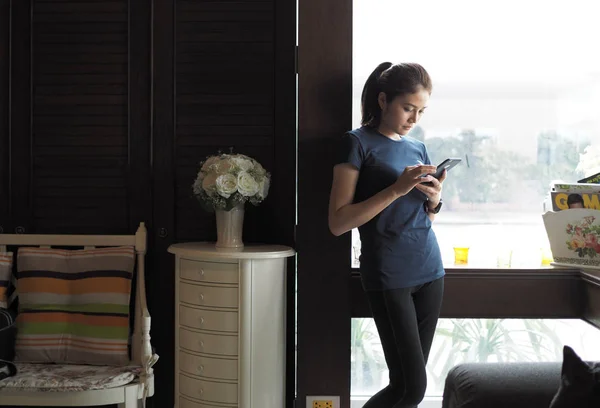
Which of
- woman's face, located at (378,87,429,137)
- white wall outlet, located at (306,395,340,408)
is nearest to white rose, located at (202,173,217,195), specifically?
woman's face, located at (378,87,429,137)

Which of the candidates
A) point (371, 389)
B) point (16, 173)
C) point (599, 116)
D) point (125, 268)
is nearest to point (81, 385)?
point (125, 268)

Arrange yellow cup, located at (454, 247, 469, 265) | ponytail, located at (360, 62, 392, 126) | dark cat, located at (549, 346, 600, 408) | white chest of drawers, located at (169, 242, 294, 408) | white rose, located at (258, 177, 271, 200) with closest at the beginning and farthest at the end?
dark cat, located at (549, 346, 600, 408) < ponytail, located at (360, 62, 392, 126) < white chest of drawers, located at (169, 242, 294, 408) < white rose, located at (258, 177, 271, 200) < yellow cup, located at (454, 247, 469, 265)

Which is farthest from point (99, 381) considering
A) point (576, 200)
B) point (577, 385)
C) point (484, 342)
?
point (576, 200)

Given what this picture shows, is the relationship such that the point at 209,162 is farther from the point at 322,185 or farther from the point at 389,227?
the point at 389,227

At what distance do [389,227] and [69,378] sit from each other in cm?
132

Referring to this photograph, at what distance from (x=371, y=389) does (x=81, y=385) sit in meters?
1.28

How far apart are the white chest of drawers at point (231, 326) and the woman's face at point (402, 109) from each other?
702mm

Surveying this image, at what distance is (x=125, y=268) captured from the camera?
9.66ft

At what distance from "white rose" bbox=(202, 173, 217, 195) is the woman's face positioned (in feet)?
2.38

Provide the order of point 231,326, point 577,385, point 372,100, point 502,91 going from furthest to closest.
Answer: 1. point 502,91
2. point 231,326
3. point 372,100
4. point 577,385

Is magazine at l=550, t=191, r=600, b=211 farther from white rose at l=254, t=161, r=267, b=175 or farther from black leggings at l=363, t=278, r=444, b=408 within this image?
white rose at l=254, t=161, r=267, b=175

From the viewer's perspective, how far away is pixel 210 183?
2.75 metres

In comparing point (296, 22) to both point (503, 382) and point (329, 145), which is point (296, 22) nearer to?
point (329, 145)

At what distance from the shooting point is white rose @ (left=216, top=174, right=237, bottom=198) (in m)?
2.72
